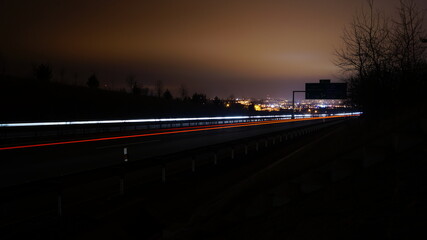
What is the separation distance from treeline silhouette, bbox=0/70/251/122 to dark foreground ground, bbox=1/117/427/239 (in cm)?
2791

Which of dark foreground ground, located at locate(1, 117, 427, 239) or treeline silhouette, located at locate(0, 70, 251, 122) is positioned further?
treeline silhouette, located at locate(0, 70, 251, 122)

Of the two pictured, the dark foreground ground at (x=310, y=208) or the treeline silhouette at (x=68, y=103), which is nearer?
the dark foreground ground at (x=310, y=208)

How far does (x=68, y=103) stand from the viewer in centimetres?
6288

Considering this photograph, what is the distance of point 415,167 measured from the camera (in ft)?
17.4

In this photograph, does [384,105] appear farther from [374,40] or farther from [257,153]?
[257,153]

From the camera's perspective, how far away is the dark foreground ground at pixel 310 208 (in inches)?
190

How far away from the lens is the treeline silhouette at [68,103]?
48.6 m

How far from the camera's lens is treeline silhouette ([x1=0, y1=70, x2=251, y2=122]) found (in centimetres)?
4862

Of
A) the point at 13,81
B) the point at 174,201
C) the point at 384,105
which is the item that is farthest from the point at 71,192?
the point at 13,81

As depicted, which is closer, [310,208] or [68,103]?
[310,208]

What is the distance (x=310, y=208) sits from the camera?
5961 millimetres

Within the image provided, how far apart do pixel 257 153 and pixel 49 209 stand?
13597mm

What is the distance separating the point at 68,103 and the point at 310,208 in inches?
2467

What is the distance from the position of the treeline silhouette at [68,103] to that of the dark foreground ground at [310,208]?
27.9 meters
